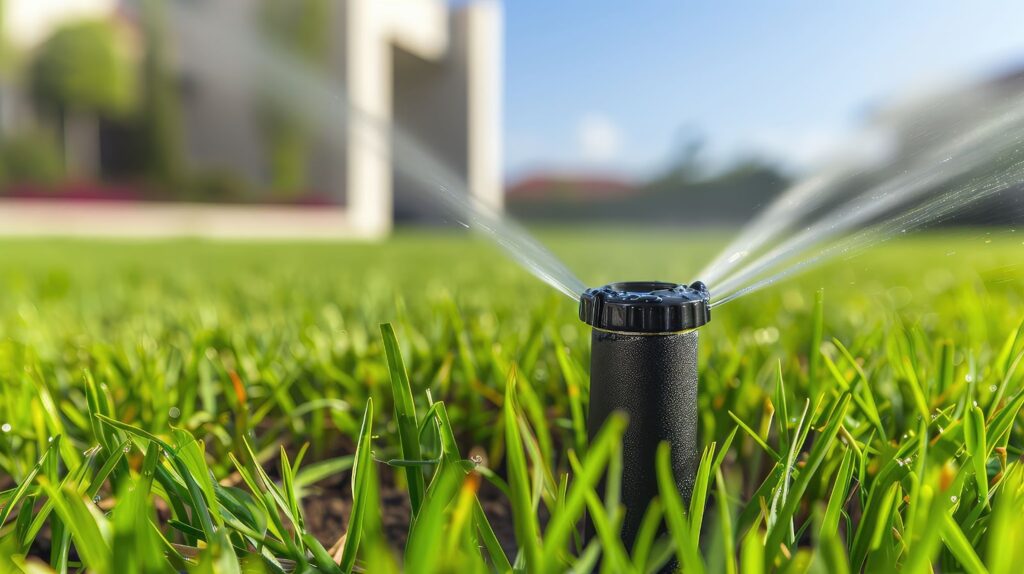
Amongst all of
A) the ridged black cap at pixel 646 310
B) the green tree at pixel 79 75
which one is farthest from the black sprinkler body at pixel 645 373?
the green tree at pixel 79 75

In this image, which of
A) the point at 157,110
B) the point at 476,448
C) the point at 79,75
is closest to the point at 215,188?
the point at 157,110

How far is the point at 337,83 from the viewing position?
15.7 m

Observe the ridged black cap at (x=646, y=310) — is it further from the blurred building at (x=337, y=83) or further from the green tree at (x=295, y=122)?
the green tree at (x=295, y=122)

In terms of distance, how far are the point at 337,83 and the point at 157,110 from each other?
4.24 meters

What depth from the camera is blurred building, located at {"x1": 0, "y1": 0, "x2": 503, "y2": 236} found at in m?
14.8

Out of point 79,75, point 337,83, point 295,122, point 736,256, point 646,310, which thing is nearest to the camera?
point 646,310

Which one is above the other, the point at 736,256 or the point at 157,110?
the point at 157,110

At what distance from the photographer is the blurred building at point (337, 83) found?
48.7ft

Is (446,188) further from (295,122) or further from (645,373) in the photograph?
(295,122)

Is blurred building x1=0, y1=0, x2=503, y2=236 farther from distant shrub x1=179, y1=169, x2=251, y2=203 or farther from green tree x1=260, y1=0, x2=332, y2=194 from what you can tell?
distant shrub x1=179, y1=169, x2=251, y2=203

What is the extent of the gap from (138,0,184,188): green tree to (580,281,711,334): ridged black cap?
17.5 m

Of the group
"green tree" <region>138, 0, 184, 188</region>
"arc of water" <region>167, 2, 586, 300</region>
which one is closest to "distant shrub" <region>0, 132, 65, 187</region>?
"green tree" <region>138, 0, 184, 188</region>

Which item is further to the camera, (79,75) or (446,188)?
(79,75)

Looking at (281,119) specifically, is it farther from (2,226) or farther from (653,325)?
(653,325)
